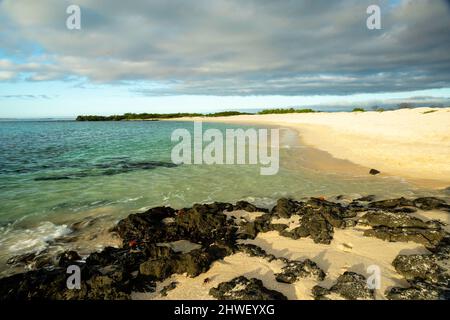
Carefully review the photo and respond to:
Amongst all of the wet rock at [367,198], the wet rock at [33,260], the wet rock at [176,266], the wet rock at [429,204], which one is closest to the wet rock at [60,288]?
the wet rock at [176,266]

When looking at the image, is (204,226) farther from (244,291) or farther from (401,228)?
(401,228)

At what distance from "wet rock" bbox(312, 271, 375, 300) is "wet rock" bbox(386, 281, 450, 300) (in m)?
0.38

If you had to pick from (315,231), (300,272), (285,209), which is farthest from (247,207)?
(300,272)

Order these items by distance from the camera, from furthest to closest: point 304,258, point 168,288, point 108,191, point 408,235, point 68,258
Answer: point 108,191 < point 408,235 < point 68,258 < point 304,258 < point 168,288

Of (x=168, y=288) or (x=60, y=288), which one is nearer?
(x=60, y=288)

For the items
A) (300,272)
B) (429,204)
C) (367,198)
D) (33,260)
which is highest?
(429,204)

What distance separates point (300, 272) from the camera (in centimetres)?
621

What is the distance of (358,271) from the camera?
632 centimetres

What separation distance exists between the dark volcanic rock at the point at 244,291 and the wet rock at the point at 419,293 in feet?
6.82

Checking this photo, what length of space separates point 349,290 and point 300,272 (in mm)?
1046

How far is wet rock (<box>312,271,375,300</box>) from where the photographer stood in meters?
5.36

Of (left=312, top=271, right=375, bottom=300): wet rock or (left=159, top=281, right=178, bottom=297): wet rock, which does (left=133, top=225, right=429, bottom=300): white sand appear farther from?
(left=312, top=271, right=375, bottom=300): wet rock
